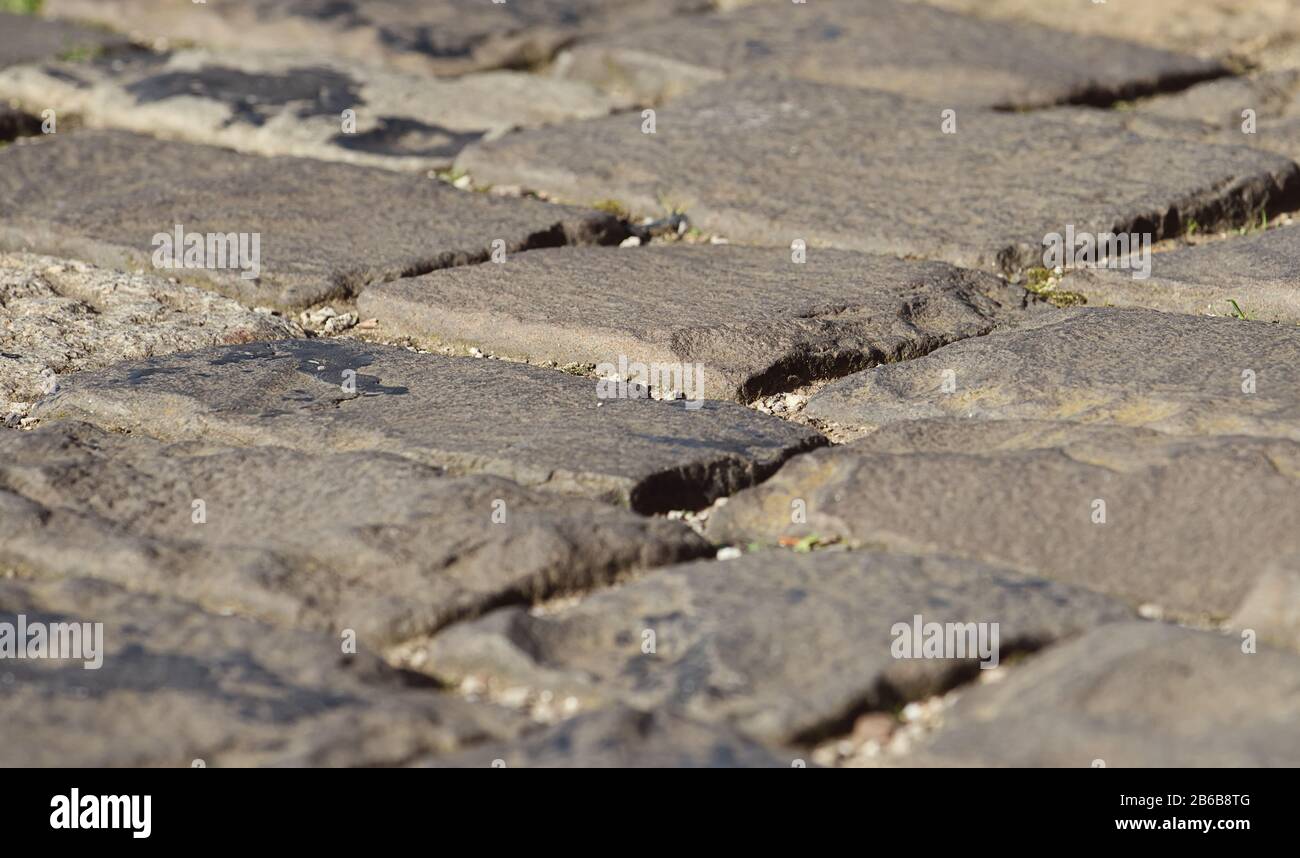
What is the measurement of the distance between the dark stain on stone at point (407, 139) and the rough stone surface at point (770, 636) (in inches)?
86.2

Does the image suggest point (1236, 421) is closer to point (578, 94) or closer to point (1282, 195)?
point (1282, 195)

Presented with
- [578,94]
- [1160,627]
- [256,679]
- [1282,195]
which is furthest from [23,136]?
[1160,627]

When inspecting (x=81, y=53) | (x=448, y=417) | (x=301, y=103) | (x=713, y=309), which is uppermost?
(x=81, y=53)

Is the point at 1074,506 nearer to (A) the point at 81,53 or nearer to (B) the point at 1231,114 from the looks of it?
(B) the point at 1231,114

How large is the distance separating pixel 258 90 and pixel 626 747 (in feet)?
10.2

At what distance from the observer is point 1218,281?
111 inches

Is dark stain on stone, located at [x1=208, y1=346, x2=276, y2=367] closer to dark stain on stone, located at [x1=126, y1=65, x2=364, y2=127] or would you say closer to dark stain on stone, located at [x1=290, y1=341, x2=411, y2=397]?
dark stain on stone, located at [x1=290, y1=341, x2=411, y2=397]

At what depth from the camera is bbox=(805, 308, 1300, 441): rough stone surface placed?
2.26m

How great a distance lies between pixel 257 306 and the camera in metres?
3.03

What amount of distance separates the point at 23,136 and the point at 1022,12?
9.60ft

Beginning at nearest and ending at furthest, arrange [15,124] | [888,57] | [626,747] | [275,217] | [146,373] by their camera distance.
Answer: [626,747] → [146,373] → [275,217] → [15,124] → [888,57]

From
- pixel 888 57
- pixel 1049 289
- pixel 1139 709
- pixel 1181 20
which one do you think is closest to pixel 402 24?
pixel 888 57

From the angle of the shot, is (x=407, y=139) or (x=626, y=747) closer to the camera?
(x=626, y=747)

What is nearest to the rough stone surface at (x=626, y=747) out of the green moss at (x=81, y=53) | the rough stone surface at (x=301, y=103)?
the rough stone surface at (x=301, y=103)
